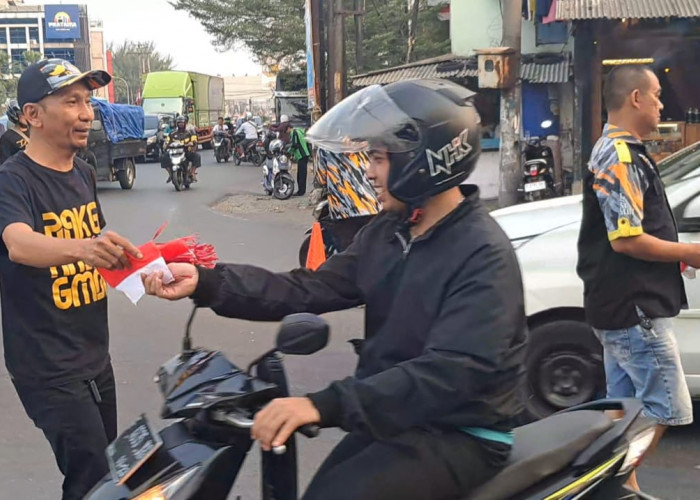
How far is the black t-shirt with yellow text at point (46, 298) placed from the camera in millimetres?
3008

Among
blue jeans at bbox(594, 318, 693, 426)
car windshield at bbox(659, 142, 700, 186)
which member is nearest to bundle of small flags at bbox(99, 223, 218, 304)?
blue jeans at bbox(594, 318, 693, 426)

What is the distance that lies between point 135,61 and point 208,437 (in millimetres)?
102072

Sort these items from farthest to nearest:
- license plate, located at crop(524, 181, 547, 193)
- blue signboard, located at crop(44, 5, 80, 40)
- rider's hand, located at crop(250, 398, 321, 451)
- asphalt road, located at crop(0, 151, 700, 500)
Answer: blue signboard, located at crop(44, 5, 80, 40) → license plate, located at crop(524, 181, 547, 193) → asphalt road, located at crop(0, 151, 700, 500) → rider's hand, located at crop(250, 398, 321, 451)

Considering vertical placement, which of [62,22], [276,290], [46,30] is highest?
[62,22]

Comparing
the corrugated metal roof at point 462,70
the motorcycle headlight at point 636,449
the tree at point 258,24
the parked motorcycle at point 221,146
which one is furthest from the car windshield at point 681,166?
the parked motorcycle at point 221,146

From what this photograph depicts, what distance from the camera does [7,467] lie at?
4582 millimetres

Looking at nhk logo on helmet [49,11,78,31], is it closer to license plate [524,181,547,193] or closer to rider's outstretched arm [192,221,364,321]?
license plate [524,181,547,193]

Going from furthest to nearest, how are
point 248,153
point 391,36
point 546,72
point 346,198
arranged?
point 248,153, point 391,36, point 546,72, point 346,198

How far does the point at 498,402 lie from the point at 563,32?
14.4 meters

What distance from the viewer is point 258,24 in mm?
31938

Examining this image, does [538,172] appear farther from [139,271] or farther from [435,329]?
[435,329]

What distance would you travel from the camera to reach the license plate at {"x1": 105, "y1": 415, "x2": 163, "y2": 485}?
2.16 meters

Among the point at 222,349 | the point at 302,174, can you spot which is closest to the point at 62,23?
the point at 302,174

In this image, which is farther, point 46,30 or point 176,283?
point 46,30
